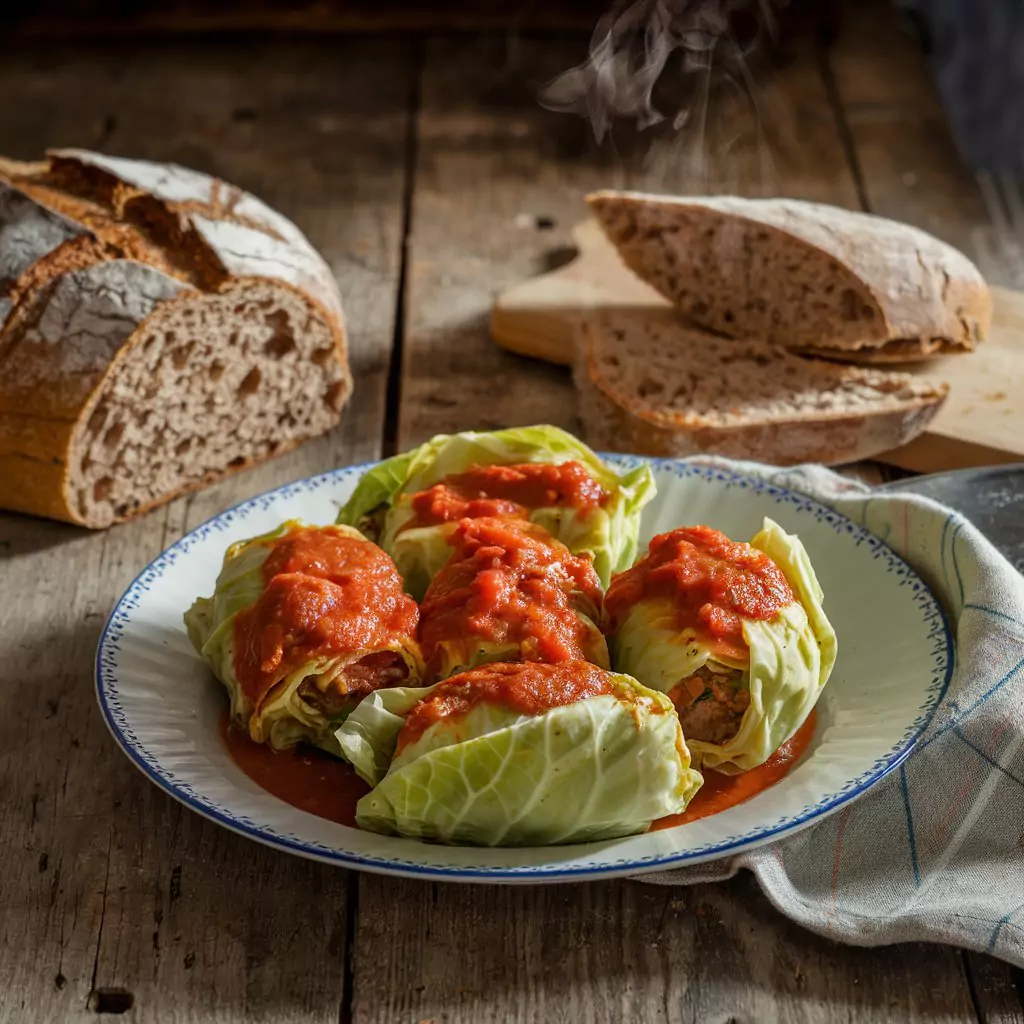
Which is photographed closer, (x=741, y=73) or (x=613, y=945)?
(x=613, y=945)

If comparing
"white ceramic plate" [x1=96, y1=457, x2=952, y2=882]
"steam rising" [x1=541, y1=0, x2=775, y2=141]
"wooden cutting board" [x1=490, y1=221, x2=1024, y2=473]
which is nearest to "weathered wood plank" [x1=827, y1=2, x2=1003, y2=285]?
"steam rising" [x1=541, y1=0, x2=775, y2=141]

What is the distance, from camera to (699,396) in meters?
3.64

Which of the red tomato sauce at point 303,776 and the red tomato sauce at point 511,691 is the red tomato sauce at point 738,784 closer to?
the red tomato sauce at point 511,691

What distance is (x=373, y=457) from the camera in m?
3.66

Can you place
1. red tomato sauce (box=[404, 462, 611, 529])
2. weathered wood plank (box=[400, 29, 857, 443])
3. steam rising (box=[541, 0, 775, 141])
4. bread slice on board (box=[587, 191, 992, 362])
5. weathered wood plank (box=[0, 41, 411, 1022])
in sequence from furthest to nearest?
1. steam rising (box=[541, 0, 775, 141])
2. weathered wood plank (box=[400, 29, 857, 443])
3. bread slice on board (box=[587, 191, 992, 362])
4. red tomato sauce (box=[404, 462, 611, 529])
5. weathered wood plank (box=[0, 41, 411, 1022])

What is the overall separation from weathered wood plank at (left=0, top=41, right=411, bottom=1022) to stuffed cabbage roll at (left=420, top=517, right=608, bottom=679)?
0.42 meters

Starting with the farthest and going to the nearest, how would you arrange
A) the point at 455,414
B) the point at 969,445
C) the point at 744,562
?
the point at 455,414 → the point at 969,445 → the point at 744,562

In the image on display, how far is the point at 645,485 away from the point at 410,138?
116 inches

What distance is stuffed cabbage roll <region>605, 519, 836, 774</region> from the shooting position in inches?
87.7

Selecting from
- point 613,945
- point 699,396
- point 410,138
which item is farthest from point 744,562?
point 410,138

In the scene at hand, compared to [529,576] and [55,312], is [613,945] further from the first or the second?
[55,312]

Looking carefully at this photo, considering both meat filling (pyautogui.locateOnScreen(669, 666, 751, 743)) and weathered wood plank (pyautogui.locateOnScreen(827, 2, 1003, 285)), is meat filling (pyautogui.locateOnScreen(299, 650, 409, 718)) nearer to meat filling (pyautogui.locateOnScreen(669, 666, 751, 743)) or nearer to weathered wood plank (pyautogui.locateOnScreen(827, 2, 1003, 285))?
meat filling (pyautogui.locateOnScreen(669, 666, 751, 743))

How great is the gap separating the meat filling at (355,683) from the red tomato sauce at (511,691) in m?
0.16

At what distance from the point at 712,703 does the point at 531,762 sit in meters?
0.38
